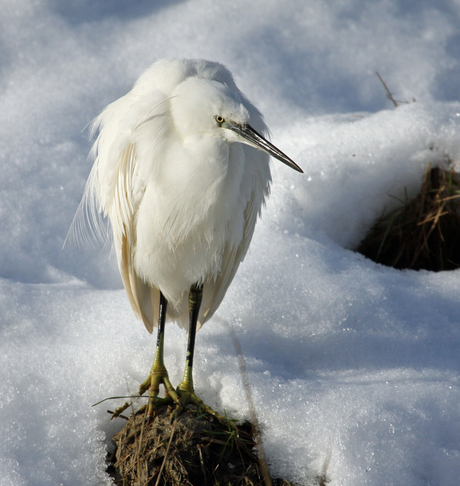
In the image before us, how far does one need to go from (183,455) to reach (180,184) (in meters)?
0.74

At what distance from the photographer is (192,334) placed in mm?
1604

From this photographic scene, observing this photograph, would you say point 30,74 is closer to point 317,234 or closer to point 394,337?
point 317,234

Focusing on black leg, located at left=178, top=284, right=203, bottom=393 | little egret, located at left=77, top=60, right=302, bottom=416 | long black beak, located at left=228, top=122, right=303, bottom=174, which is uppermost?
long black beak, located at left=228, top=122, right=303, bottom=174

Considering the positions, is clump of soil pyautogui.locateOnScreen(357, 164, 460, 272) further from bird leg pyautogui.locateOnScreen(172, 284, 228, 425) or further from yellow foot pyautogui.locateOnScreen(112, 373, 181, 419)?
yellow foot pyautogui.locateOnScreen(112, 373, 181, 419)

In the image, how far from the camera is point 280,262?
2135 mm

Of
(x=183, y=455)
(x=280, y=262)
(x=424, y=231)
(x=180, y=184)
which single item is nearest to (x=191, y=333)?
(x=183, y=455)

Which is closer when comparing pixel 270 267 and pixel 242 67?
pixel 270 267

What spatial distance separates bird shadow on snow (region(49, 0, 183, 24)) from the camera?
2979 mm

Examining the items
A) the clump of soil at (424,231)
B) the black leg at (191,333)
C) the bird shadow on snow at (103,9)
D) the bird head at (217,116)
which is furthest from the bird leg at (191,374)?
the bird shadow on snow at (103,9)

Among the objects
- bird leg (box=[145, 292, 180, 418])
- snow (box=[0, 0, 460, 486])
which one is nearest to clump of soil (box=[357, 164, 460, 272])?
snow (box=[0, 0, 460, 486])

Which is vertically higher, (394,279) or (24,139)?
(24,139)

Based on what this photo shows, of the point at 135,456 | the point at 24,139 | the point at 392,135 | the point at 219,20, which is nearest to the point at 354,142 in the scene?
the point at 392,135

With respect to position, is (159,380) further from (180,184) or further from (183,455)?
(180,184)

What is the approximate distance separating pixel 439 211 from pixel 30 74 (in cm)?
237
